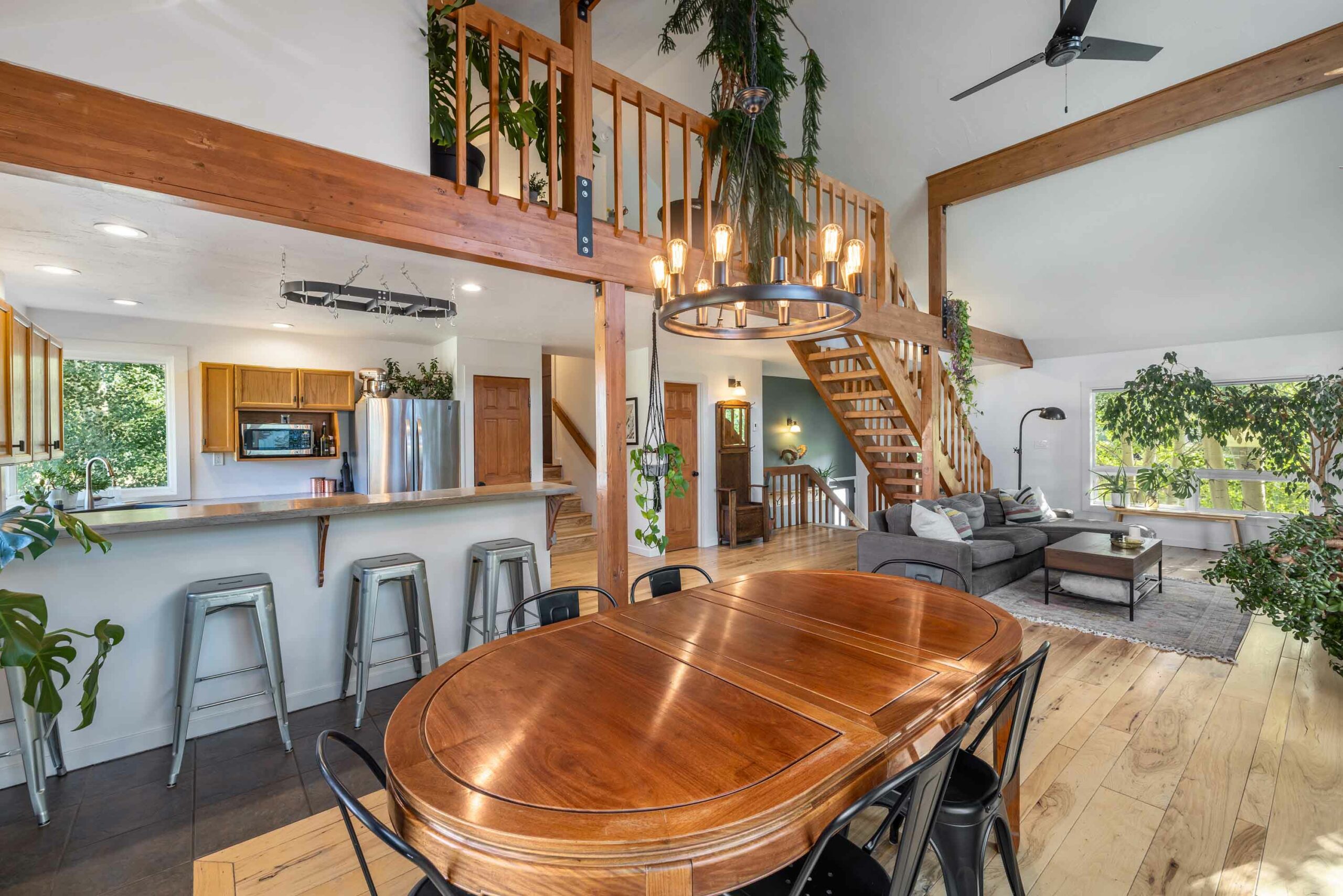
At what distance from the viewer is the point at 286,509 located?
2654 mm

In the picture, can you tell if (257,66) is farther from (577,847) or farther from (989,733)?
(989,733)

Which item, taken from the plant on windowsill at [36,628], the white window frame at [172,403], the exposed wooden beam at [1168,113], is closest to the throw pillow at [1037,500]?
the exposed wooden beam at [1168,113]

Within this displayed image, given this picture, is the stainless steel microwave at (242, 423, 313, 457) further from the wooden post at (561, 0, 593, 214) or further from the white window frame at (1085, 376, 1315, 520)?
the white window frame at (1085, 376, 1315, 520)

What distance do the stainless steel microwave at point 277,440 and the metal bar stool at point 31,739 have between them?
303 centimetres

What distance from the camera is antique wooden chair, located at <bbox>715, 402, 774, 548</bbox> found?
6.87 m

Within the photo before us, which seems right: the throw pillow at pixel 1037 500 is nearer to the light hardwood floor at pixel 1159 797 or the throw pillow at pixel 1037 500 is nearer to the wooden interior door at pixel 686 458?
the light hardwood floor at pixel 1159 797

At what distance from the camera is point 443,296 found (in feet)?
13.5

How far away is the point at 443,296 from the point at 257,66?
214 centimetres

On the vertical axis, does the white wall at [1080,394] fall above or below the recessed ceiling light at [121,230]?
below

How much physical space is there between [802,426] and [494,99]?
7122 mm

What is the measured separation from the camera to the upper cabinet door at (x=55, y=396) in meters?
3.66

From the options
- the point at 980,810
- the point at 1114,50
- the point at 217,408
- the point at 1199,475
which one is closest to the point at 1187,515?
the point at 1199,475

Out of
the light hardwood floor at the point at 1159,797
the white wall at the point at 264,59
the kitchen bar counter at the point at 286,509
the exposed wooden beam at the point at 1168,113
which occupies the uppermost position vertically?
the exposed wooden beam at the point at 1168,113

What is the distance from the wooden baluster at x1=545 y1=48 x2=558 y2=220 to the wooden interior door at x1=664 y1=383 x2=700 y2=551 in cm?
380
